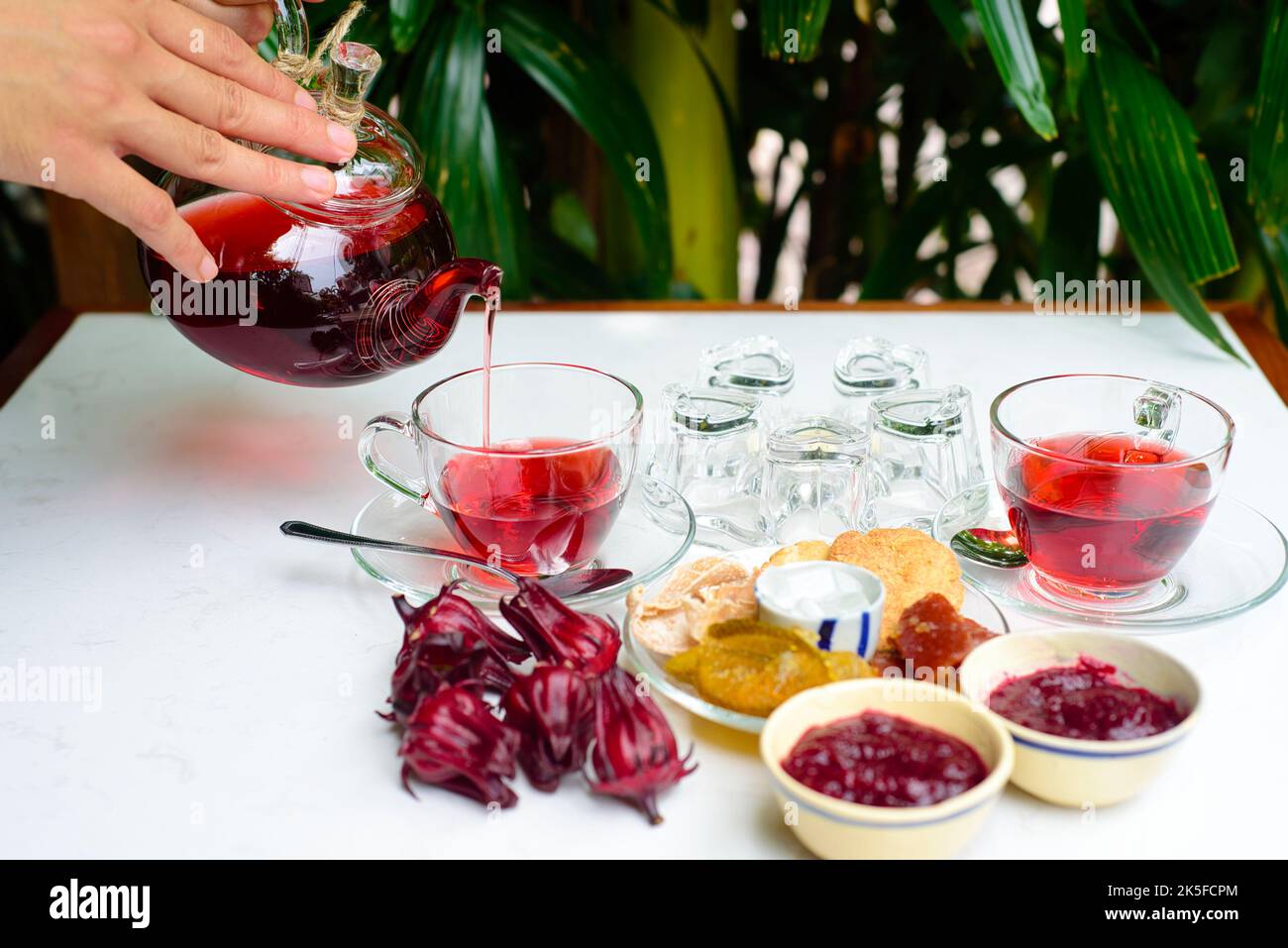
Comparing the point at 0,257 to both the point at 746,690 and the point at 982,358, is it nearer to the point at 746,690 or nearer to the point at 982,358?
the point at 982,358

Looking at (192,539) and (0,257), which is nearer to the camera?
(192,539)

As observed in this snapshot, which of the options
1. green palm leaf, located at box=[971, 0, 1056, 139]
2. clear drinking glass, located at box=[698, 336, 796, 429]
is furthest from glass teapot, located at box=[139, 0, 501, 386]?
green palm leaf, located at box=[971, 0, 1056, 139]

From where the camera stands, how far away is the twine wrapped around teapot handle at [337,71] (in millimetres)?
875

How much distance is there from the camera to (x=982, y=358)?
1271mm

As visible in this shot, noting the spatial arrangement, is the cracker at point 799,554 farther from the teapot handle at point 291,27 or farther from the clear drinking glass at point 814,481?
the teapot handle at point 291,27

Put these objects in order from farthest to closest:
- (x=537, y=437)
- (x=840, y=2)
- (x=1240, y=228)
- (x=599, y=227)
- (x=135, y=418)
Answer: (x=599, y=227)
(x=840, y=2)
(x=1240, y=228)
(x=135, y=418)
(x=537, y=437)

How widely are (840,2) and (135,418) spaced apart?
3.83ft

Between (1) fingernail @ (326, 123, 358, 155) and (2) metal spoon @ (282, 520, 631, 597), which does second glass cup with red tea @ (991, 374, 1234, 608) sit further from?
(1) fingernail @ (326, 123, 358, 155)

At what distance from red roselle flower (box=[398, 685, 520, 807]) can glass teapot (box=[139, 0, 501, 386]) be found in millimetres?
334

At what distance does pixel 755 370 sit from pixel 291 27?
43cm

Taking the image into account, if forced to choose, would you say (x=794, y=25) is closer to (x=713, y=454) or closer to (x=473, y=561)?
(x=713, y=454)

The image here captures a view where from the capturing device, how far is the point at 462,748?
65 centimetres

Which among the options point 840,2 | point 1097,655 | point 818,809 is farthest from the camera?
point 840,2
